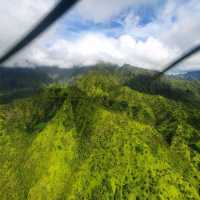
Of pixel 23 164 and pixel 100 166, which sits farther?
pixel 23 164

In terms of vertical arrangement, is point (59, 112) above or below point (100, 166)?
above

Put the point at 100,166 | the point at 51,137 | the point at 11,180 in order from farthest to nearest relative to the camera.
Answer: the point at 51,137
the point at 11,180
the point at 100,166

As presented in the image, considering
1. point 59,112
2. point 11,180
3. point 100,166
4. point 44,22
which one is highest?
point 44,22

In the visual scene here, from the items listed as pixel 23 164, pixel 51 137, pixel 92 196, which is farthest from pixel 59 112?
pixel 92 196

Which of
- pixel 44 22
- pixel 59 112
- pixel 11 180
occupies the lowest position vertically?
pixel 11 180

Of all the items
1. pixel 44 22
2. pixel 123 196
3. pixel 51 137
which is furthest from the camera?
pixel 51 137

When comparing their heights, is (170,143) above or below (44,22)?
below

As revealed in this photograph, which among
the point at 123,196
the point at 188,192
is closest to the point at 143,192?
the point at 123,196

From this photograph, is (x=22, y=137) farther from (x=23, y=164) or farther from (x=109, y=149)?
(x=109, y=149)

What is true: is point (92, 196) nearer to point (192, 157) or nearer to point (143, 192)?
point (143, 192)
